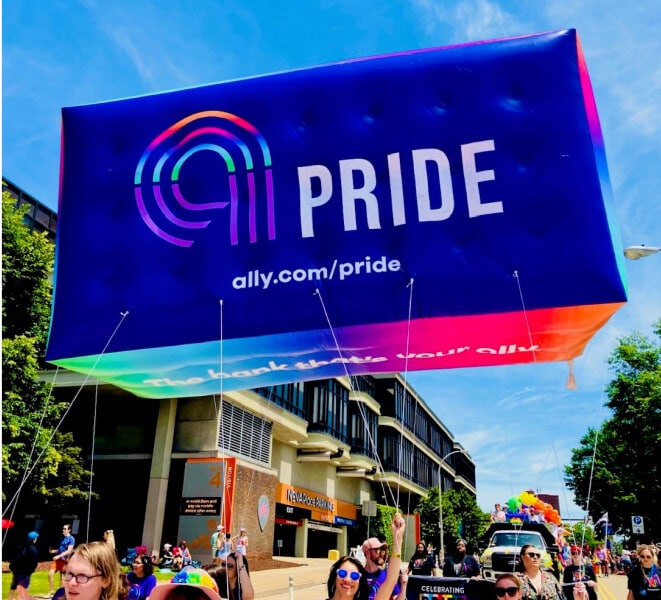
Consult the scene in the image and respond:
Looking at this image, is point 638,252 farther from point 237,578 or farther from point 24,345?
point 24,345

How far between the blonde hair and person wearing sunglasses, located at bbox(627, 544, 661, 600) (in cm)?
605

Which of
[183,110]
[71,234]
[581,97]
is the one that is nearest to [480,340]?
[581,97]

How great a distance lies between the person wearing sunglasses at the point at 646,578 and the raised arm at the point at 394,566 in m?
3.79

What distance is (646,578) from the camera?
6.62m

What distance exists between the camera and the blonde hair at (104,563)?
2.78 m

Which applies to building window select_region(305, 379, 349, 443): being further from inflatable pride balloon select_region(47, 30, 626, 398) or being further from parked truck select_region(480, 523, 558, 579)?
inflatable pride balloon select_region(47, 30, 626, 398)

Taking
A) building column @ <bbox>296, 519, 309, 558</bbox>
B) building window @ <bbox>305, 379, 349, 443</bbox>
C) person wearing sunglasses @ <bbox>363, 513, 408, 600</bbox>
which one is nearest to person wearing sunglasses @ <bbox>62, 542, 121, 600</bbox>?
person wearing sunglasses @ <bbox>363, 513, 408, 600</bbox>

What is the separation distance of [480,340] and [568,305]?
121cm

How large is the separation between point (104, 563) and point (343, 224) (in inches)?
231

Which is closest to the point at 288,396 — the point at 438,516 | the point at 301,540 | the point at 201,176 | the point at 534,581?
the point at 301,540

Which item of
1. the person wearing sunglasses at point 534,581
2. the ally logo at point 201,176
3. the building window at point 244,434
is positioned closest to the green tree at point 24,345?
the building window at point 244,434

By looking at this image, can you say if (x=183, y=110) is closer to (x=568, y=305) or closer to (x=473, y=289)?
(x=473, y=289)

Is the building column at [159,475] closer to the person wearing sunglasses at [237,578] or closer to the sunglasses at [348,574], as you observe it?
the person wearing sunglasses at [237,578]

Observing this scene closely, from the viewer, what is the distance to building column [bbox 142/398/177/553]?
2395 cm
